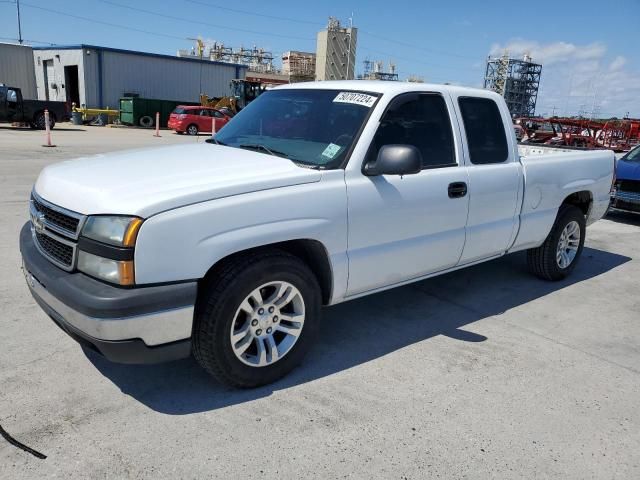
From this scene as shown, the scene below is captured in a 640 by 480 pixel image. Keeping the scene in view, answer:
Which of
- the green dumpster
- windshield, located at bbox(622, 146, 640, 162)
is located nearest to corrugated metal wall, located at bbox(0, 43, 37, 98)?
the green dumpster

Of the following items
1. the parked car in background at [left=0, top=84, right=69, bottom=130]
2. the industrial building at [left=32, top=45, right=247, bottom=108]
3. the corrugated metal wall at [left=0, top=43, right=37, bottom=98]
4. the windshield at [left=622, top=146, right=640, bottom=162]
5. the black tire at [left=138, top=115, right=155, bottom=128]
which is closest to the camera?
the windshield at [left=622, top=146, right=640, bottom=162]

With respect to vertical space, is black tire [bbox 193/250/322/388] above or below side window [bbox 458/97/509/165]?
below

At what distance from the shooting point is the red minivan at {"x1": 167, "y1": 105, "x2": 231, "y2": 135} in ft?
90.3

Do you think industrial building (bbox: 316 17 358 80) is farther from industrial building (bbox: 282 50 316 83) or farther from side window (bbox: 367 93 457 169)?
side window (bbox: 367 93 457 169)

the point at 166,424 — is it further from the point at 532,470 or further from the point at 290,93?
the point at 290,93

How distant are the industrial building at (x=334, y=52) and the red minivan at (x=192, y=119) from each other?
30.2 m

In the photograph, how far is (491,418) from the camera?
3.01 metres

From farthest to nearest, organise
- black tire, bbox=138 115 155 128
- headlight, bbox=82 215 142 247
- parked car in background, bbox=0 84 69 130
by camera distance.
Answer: black tire, bbox=138 115 155 128 < parked car in background, bbox=0 84 69 130 < headlight, bbox=82 215 142 247

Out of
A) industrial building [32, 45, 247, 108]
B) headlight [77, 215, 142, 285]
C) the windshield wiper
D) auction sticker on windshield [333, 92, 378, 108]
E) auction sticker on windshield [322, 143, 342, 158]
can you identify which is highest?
industrial building [32, 45, 247, 108]

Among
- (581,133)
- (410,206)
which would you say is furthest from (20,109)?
(581,133)

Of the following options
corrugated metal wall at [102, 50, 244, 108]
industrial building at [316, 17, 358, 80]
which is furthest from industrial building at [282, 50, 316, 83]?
corrugated metal wall at [102, 50, 244, 108]

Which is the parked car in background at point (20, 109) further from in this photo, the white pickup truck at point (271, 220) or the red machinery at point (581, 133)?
the white pickup truck at point (271, 220)

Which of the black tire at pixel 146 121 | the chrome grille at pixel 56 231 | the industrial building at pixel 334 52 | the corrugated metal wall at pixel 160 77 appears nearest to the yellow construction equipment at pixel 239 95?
the black tire at pixel 146 121

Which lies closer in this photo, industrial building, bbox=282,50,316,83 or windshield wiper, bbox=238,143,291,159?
windshield wiper, bbox=238,143,291,159
